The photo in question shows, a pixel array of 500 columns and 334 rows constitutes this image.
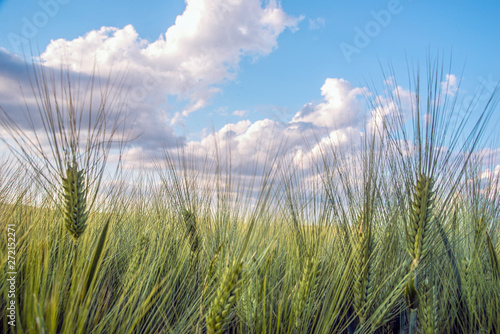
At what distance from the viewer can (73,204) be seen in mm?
1570

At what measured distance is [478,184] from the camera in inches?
120

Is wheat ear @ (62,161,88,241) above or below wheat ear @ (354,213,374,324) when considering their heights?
above

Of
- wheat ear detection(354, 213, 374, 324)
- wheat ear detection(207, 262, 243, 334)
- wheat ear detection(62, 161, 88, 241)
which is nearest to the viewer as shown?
wheat ear detection(207, 262, 243, 334)

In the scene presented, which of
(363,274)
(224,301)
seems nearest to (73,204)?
(224,301)

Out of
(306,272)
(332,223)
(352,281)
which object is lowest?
(352,281)

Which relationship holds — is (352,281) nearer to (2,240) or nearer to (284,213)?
(284,213)

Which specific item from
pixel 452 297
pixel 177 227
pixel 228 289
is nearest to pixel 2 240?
pixel 177 227

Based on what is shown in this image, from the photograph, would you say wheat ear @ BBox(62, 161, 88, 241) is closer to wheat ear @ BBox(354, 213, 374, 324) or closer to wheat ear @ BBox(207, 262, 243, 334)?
wheat ear @ BBox(207, 262, 243, 334)

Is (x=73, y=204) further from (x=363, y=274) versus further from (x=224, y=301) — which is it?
(x=363, y=274)

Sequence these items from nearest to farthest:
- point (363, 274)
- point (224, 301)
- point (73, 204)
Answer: point (224, 301) → point (73, 204) → point (363, 274)

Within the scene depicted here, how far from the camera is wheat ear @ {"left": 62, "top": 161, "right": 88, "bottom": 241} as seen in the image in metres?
1.57

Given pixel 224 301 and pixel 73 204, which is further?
pixel 73 204

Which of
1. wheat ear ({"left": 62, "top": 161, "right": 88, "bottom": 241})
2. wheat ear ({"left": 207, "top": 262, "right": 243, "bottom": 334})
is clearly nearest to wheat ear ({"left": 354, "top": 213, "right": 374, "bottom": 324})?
wheat ear ({"left": 207, "top": 262, "right": 243, "bottom": 334})

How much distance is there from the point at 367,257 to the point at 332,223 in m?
0.42
